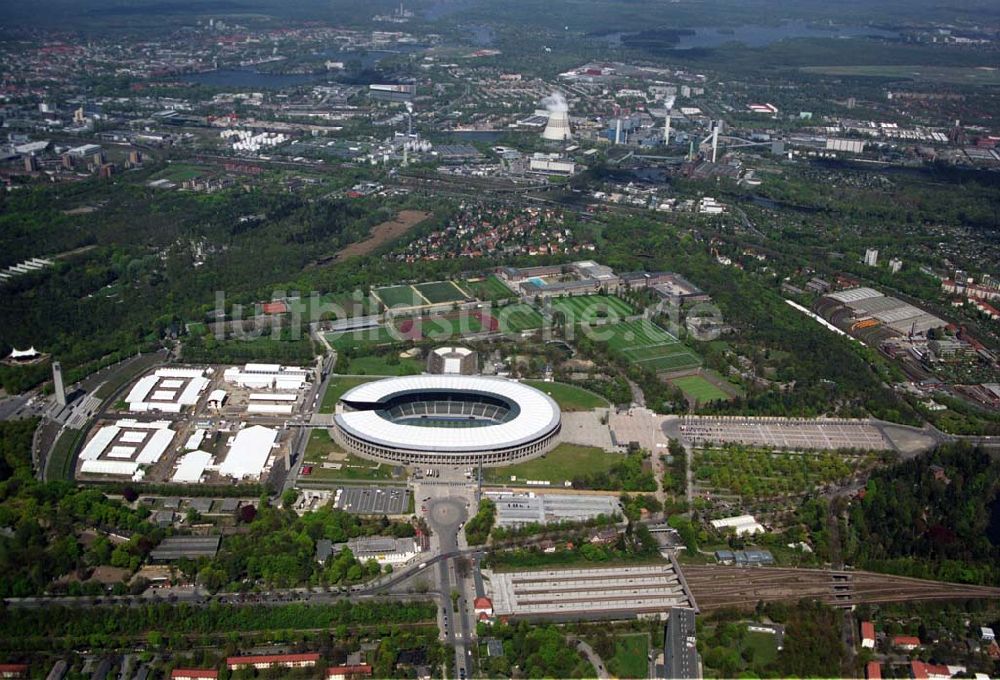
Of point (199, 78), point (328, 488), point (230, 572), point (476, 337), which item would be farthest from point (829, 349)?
point (199, 78)

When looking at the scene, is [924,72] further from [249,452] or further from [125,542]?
[125,542]

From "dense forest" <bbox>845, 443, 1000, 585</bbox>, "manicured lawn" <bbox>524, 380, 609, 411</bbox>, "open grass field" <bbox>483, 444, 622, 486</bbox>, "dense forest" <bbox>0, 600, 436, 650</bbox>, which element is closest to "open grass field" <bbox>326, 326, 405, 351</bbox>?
"manicured lawn" <bbox>524, 380, 609, 411</bbox>

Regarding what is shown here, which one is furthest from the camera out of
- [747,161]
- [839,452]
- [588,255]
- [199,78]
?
[199,78]

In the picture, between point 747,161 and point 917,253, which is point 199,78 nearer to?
point 747,161

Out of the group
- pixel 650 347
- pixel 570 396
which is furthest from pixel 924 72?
pixel 570 396

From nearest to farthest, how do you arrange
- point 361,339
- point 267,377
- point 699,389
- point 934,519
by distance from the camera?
1. point 934,519
2. point 267,377
3. point 699,389
4. point 361,339

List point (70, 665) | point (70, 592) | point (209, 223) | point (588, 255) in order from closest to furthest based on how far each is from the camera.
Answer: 1. point (70, 665)
2. point (70, 592)
3. point (588, 255)
4. point (209, 223)

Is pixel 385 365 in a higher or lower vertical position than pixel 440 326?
lower
